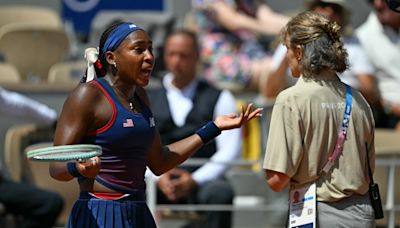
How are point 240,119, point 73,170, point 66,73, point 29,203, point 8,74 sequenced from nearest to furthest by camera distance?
point 73,170
point 240,119
point 29,203
point 8,74
point 66,73

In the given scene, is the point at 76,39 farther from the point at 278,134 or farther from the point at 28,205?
the point at 278,134

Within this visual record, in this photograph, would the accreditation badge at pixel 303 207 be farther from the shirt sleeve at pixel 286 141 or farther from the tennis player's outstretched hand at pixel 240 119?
the tennis player's outstretched hand at pixel 240 119

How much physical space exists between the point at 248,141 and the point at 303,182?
12.6ft

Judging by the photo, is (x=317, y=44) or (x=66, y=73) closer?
(x=317, y=44)

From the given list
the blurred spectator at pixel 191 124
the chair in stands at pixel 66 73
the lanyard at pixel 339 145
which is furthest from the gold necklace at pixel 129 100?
the chair in stands at pixel 66 73

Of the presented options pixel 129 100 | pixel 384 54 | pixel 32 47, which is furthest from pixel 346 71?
pixel 129 100

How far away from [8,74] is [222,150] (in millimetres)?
2223

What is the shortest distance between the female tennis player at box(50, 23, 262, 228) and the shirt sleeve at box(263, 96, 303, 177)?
57cm

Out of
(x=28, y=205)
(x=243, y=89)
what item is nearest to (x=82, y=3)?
(x=243, y=89)

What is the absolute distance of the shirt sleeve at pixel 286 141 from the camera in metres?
5.06

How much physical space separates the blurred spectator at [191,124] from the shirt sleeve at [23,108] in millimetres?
806

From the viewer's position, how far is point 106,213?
497 centimetres

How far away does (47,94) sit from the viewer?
8.84 m

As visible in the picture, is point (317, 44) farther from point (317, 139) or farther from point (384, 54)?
point (384, 54)
